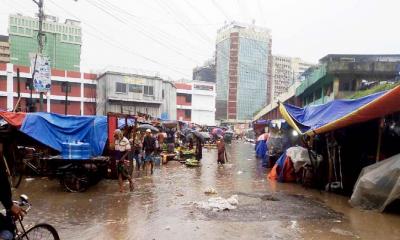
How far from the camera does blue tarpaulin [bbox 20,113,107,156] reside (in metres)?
13.8

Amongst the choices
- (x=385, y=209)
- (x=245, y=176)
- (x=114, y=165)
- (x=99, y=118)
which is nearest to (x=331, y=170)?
(x=385, y=209)

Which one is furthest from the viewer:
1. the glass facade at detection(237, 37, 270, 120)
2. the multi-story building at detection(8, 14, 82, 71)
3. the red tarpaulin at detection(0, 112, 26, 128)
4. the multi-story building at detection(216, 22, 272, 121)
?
the multi-story building at detection(8, 14, 82, 71)

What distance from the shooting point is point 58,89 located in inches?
2156

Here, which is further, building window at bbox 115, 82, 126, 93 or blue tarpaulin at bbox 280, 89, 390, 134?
building window at bbox 115, 82, 126, 93

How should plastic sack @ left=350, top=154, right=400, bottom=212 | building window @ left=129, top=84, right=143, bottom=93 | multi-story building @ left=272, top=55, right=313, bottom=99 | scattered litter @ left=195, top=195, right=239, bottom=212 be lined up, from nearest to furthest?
plastic sack @ left=350, top=154, right=400, bottom=212 < scattered litter @ left=195, top=195, right=239, bottom=212 < multi-story building @ left=272, top=55, right=313, bottom=99 < building window @ left=129, top=84, right=143, bottom=93

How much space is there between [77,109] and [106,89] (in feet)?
24.7

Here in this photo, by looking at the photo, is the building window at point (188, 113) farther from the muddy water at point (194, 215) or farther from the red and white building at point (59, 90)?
the muddy water at point (194, 215)

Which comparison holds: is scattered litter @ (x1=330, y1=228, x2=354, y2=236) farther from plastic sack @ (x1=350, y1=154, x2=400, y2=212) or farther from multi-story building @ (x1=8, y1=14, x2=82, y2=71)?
multi-story building @ (x1=8, y1=14, x2=82, y2=71)

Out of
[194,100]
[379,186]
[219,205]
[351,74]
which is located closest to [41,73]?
[219,205]

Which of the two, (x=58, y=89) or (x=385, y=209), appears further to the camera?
(x=58, y=89)

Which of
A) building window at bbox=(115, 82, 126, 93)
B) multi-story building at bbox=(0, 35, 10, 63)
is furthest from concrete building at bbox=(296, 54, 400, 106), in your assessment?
multi-story building at bbox=(0, 35, 10, 63)

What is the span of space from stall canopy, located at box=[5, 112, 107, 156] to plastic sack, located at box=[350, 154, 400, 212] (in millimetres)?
9251

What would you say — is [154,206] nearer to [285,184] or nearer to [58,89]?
[285,184]

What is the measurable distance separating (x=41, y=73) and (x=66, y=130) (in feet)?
20.4
